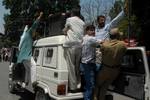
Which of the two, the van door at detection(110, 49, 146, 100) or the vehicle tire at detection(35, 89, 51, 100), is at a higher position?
the van door at detection(110, 49, 146, 100)

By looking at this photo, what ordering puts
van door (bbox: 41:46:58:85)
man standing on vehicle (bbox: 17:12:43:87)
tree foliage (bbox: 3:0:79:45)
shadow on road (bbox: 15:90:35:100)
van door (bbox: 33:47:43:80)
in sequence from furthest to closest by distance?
1. tree foliage (bbox: 3:0:79:45)
2. shadow on road (bbox: 15:90:35:100)
3. man standing on vehicle (bbox: 17:12:43:87)
4. van door (bbox: 33:47:43:80)
5. van door (bbox: 41:46:58:85)

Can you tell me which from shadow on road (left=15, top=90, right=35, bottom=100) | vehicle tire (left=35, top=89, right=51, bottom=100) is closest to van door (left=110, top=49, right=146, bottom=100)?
vehicle tire (left=35, top=89, right=51, bottom=100)

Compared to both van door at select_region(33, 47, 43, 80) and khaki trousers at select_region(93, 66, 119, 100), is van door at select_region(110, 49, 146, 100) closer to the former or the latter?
khaki trousers at select_region(93, 66, 119, 100)

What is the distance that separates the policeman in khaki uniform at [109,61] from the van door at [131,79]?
186mm

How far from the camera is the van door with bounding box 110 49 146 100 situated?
22.6 feet

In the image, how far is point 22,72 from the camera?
11820 millimetres

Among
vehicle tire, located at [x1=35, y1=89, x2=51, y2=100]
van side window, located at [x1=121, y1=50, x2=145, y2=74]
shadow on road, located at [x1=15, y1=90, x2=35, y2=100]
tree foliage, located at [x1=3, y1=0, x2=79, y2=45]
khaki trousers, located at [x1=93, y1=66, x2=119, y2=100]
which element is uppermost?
tree foliage, located at [x1=3, y1=0, x2=79, y2=45]

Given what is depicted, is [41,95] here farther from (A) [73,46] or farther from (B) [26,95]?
(B) [26,95]

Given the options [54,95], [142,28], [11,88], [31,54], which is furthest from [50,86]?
[142,28]

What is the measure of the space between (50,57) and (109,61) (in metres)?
1.68

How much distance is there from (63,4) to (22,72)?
3691 centimetres

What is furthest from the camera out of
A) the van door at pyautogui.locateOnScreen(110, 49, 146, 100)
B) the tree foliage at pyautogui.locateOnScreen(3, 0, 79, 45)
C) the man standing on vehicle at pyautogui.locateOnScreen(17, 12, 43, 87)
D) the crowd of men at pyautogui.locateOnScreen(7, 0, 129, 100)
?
the tree foliage at pyautogui.locateOnScreen(3, 0, 79, 45)

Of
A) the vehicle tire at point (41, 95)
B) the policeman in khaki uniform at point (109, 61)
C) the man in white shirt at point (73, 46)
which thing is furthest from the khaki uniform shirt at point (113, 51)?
the vehicle tire at point (41, 95)

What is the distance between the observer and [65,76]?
787 centimetres
